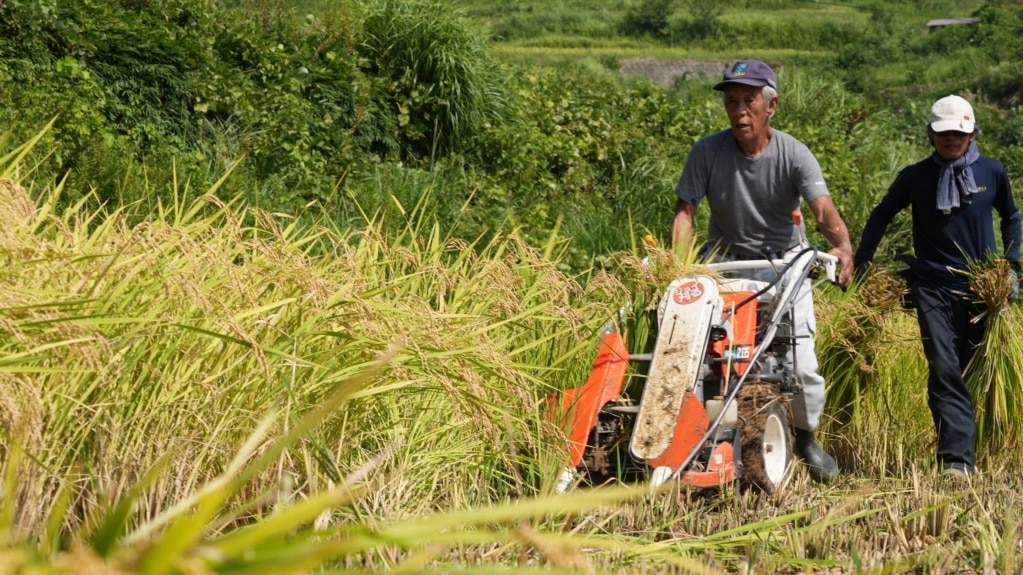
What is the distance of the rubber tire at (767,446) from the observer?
16.0ft

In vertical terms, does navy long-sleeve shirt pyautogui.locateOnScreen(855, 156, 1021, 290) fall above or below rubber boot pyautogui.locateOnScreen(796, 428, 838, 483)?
above

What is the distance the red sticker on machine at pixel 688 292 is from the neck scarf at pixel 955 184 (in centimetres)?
148

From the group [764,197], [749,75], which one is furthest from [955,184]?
[749,75]

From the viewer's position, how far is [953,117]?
18.5 ft

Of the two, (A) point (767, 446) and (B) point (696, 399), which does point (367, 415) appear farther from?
(A) point (767, 446)

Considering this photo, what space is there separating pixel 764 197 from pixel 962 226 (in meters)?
0.94

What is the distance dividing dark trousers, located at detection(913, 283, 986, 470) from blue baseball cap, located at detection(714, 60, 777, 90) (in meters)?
1.23

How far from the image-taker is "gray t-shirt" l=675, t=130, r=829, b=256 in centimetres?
551

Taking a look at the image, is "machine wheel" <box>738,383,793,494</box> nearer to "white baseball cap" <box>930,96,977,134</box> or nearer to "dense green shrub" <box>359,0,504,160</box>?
"white baseball cap" <box>930,96,977,134</box>

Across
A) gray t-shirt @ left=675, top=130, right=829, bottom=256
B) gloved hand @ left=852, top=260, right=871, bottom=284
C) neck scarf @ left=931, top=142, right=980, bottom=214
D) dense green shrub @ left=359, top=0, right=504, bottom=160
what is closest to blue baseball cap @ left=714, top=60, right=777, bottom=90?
gray t-shirt @ left=675, top=130, right=829, bottom=256

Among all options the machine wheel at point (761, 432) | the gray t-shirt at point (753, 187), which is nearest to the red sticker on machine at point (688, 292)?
the machine wheel at point (761, 432)

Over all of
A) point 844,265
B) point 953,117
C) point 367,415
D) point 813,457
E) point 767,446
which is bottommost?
point 813,457

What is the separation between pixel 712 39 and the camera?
119 feet

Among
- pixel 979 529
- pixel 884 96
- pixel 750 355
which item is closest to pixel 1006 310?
pixel 750 355
